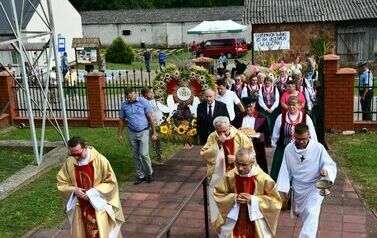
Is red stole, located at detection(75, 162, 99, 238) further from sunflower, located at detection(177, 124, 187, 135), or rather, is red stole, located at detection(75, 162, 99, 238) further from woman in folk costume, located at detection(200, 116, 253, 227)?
sunflower, located at detection(177, 124, 187, 135)

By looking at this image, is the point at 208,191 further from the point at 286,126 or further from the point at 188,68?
the point at 188,68

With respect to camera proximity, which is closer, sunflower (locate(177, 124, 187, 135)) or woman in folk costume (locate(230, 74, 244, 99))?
sunflower (locate(177, 124, 187, 135))

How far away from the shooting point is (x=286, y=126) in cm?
751

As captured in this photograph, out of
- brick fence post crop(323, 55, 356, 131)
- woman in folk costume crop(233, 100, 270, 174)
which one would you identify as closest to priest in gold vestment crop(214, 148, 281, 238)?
woman in folk costume crop(233, 100, 270, 174)

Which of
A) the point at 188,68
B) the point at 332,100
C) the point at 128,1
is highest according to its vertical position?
the point at 128,1

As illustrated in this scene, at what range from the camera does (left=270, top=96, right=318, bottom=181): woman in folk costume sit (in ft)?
24.1

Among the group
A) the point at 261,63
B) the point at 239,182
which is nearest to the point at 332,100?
the point at 239,182

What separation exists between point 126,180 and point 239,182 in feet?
15.2

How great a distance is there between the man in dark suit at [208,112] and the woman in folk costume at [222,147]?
6.06 ft

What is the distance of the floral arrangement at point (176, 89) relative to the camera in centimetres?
973

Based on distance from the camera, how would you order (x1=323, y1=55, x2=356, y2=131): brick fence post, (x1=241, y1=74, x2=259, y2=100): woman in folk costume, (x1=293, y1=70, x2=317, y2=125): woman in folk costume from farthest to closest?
1. (x1=323, y1=55, x2=356, y2=131): brick fence post
2. (x1=241, y1=74, x2=259, y2=100): woman in folk costume
3. (x1=293, y1=70, x2=317, y2=125): woman in folk costume

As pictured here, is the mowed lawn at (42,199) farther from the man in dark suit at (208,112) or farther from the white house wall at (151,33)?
the white house wall at (151,33)

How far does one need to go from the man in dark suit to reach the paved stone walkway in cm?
106

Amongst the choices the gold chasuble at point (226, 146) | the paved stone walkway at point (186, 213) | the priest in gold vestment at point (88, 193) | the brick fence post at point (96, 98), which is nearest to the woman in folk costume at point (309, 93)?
the paved stone walkway at point (186, 213)
